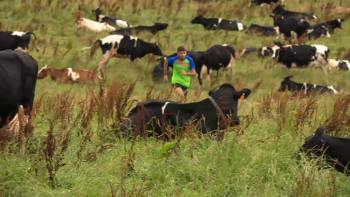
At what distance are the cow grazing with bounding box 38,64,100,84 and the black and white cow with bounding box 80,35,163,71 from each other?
6.62 ft

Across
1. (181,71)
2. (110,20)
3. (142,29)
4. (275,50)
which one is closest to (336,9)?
(275,50)

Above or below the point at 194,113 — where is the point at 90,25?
below

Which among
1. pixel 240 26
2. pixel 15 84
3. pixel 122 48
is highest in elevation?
pixel 15 84

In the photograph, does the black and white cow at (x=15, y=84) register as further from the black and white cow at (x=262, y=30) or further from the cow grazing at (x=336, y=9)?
the cow grazing at (x=336, y=9)

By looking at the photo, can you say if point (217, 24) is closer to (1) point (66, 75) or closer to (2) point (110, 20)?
(2) point (110, 20)

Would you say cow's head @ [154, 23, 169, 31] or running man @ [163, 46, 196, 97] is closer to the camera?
running man @ [163, 46, 196, 97]

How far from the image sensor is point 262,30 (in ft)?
76.9

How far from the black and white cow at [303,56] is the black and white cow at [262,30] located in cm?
438

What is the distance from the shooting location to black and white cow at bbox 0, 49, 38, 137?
6.32 meters

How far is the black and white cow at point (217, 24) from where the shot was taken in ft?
75.5

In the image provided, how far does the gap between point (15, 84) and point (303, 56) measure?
45.5ft

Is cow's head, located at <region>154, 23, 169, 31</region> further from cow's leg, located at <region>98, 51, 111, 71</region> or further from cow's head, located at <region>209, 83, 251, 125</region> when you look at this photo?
cow's head, located at <region>209, 83, 251, 125</region>

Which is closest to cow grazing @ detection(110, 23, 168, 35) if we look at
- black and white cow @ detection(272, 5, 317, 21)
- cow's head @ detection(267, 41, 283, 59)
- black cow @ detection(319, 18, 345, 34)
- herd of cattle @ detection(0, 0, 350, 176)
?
herd of cattle @ detection(0, 0, 350, 176)

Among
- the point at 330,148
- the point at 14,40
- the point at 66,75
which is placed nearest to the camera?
the point at 330,148
